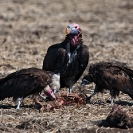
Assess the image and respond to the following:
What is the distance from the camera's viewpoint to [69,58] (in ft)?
37.5

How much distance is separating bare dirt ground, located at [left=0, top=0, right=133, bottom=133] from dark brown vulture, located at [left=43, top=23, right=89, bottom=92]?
479 mm

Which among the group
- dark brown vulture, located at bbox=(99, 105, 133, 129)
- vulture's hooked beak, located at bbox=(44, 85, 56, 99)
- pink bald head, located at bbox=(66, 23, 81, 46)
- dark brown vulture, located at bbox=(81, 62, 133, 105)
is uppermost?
pink bald head, located at bbox=(66, 23, 81, 46)

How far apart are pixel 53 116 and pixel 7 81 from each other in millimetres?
1199

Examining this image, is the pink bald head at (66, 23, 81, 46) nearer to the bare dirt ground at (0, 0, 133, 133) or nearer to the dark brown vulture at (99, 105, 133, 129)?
the bare dirt ground at (0, 0, 133, 133)

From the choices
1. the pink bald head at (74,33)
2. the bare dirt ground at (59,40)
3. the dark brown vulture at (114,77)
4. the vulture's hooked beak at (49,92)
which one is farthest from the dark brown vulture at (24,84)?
the pink bald head at (74,33)

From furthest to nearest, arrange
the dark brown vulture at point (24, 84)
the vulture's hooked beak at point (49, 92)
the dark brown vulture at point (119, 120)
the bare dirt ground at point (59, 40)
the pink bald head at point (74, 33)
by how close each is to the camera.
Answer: the pink bald head at point (74, 33), the vulture's hooked beak at point (49, 92), the dark brown vulture at point (24, 84), the bare dirt ground at point (59, 40), the dark brown vulture at point (119, 120)

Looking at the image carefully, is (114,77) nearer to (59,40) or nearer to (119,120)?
(119,120)

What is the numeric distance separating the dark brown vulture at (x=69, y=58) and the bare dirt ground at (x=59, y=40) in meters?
0.48

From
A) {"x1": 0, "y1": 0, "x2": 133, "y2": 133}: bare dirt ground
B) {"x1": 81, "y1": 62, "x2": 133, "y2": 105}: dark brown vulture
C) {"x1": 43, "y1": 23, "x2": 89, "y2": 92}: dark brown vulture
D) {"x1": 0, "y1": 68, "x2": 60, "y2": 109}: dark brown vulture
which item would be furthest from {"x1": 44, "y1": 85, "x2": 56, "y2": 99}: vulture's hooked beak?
{"x1": 43, "y1": 23, "x2": 89, "y2": 92}: dark brown vulture

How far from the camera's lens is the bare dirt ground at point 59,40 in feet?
29.3

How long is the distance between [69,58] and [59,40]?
5.98 metres

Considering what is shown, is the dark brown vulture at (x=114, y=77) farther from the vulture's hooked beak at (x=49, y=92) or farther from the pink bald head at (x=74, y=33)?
the pink bald head at (x=74, y=33)

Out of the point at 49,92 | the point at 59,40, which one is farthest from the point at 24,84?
the point at 59,40

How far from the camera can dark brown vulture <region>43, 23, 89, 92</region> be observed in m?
11.4
